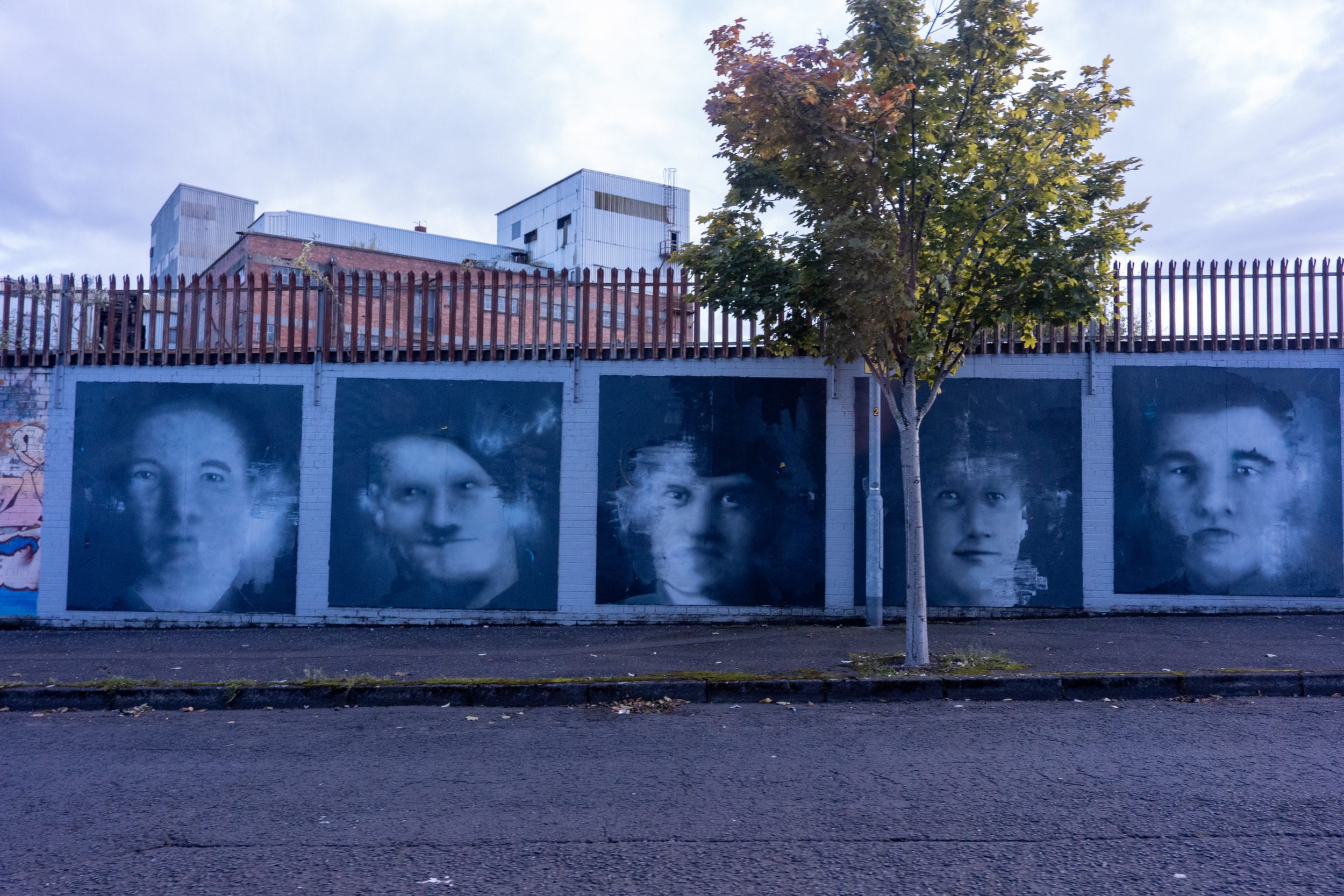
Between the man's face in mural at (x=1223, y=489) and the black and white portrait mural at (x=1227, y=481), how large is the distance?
0.01 m

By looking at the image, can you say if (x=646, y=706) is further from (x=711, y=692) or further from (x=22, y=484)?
(x=22, y=484)

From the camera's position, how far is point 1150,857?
378 cm

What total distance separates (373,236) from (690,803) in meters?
42.5

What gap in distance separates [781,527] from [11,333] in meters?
10.0

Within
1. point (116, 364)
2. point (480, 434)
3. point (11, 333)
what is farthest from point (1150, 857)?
point (11, 333)

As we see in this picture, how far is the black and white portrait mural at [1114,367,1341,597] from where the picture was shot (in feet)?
34.6

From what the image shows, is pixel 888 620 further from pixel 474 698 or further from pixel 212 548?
pixel 212 548

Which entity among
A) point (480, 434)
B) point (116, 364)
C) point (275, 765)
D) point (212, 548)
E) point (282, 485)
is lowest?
point (275, 765)

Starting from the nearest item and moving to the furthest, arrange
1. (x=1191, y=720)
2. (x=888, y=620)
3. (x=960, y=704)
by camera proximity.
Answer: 1. (x=1191, y=720)
2. (x=960, y=704)
3. (x=888, y=620)

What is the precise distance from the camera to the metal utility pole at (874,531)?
10.2 metres

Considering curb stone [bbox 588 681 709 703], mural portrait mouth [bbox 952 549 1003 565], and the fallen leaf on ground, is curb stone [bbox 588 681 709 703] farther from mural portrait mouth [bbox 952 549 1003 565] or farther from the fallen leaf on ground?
mural portrait mouth [bbox 952 549 1003 565]

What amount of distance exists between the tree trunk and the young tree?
17mm

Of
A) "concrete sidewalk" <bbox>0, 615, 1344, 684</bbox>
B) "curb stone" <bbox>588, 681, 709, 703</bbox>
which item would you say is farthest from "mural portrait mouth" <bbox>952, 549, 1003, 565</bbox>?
"curb stone" <bbox>588, 681, 709, 703</bbox>

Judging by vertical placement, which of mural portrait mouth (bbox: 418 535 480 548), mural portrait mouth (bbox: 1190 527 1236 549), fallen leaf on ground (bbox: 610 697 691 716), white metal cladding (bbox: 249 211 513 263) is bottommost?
fallen leaf on ground (bbox: 610 697 691 716)
